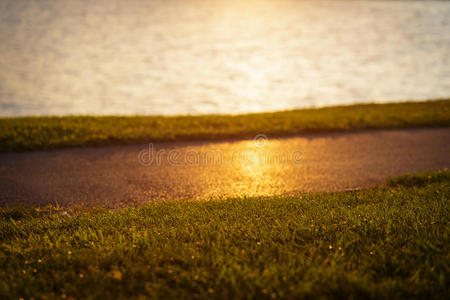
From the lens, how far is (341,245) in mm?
3744

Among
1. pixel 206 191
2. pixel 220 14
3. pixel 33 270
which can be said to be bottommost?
pixel 206 191

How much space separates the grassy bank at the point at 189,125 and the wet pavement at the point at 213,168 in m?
0.42

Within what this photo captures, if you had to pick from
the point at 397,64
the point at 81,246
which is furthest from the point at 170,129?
the point at 397,64

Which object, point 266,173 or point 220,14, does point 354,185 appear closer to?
point 266,173

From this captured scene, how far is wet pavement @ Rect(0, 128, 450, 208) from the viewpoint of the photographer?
5984 mm

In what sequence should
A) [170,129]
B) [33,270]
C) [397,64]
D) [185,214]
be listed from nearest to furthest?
[33,270]
[185,214]
[170,129]
[397,64]

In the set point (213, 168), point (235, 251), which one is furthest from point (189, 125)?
point (235, 251)

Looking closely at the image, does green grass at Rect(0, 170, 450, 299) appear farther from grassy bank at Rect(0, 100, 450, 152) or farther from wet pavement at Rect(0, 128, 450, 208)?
grassy bank at Rect(0, 100, 450, 152)

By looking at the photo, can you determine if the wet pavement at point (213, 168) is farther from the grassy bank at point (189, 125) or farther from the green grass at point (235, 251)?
the green grass at point (235, 251)

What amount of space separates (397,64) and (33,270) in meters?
22.6

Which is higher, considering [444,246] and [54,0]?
[54,0]

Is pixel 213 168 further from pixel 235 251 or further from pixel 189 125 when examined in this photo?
pixel 235 251

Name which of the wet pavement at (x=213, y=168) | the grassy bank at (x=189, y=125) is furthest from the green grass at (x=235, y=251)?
the grassy bank at (x=189, y=125)

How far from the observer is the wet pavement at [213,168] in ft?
19.6
